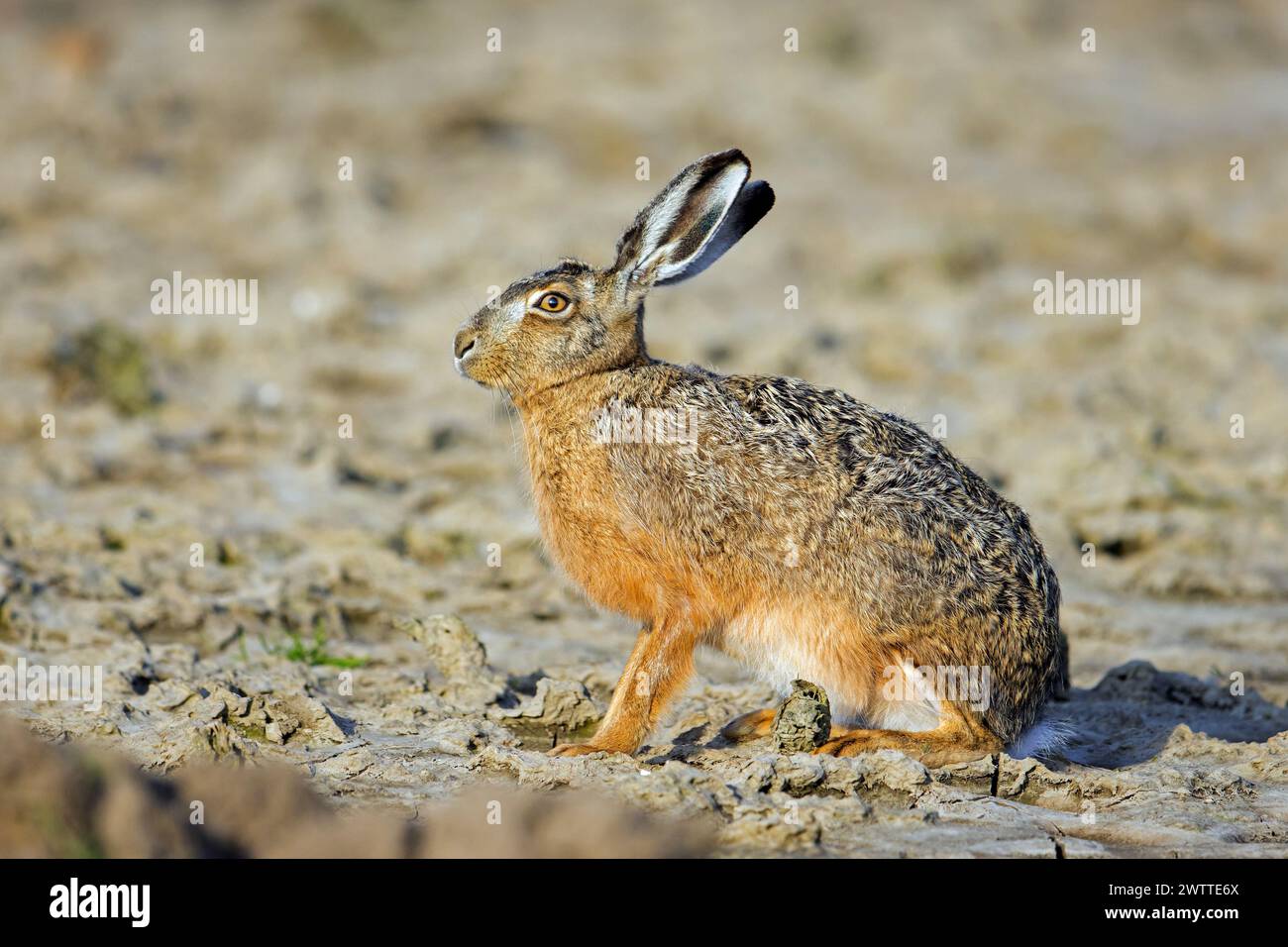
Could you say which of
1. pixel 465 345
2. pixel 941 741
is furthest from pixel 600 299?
pixel 941 741

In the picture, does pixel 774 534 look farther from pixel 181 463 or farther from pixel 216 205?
pixel 216 205

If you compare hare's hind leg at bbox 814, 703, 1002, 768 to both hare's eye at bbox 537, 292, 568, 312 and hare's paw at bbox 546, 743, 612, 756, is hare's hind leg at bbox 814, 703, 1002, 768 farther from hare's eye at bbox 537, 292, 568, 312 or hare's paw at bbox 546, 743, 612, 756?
hare's eye at bbox 537, 292, 568, 312

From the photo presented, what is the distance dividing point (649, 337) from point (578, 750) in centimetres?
622

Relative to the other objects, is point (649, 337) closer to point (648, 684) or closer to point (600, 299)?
point (600, 299)

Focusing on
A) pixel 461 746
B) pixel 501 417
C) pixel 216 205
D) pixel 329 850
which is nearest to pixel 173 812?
pixel 329 850

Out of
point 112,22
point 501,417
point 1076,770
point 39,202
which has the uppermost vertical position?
point 112,22

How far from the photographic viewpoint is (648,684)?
230 inches

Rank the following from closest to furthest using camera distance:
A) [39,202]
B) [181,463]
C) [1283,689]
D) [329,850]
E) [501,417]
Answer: [329,850] → [1283,689] → [181,463] → [501,417] → [39,202]

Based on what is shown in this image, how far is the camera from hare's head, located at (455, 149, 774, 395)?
6.36 meters

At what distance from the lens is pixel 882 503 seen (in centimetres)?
594

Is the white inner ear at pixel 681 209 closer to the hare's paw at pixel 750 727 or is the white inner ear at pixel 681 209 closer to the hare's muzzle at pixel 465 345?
the hare's muzzle at pixel 465 345

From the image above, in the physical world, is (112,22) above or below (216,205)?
above

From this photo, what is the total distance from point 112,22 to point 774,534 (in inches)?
534

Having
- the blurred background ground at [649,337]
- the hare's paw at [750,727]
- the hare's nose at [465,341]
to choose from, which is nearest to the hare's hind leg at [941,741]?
the blurred background ground at [649,337]
